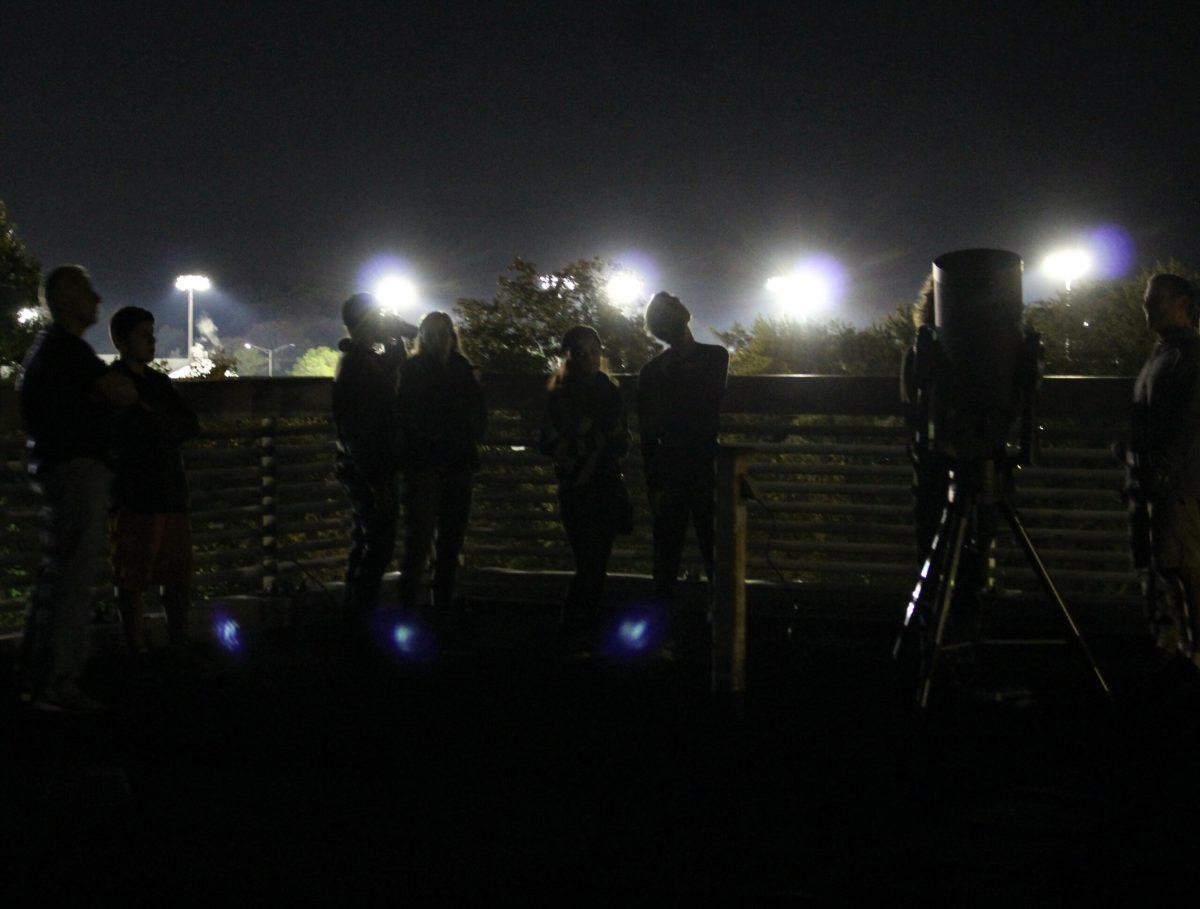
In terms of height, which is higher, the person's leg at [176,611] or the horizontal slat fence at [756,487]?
the horizontal slat fence at [756,487]

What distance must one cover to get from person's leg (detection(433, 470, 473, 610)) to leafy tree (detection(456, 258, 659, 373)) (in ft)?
117

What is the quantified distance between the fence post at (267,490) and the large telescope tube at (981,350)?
15.0 ft

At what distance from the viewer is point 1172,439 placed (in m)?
7.04

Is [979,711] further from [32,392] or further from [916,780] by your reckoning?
[32,392]

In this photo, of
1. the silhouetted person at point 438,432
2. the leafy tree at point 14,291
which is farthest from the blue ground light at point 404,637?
the leafy tree at point 14,291

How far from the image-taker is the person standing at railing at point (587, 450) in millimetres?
8250

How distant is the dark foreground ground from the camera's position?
402cm

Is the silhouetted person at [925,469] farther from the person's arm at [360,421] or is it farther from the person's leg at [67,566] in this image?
the person's leg at [67,566]

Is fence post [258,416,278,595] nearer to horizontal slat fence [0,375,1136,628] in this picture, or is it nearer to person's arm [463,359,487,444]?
horizontal slat fence [0,375,1136,628]

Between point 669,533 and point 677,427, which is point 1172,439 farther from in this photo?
point 669,533

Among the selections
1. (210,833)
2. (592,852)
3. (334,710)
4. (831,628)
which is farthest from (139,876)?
(831,628)

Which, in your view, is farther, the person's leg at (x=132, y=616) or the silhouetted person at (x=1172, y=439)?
the person's leg at (x=132, y=616)

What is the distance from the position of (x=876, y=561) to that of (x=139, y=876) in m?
6.83

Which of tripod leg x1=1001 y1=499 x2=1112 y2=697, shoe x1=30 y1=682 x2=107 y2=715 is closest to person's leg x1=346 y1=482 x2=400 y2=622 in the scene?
shoe x1=30 y1=682 x2=107 y2=715
